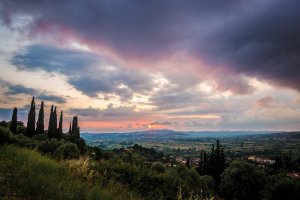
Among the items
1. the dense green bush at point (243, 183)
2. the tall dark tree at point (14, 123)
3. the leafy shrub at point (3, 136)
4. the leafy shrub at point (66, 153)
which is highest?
the tall dark tree at point (14, 123)

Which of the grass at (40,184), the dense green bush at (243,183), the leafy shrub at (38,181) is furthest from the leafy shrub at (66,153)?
the dense green bush at (243,183)

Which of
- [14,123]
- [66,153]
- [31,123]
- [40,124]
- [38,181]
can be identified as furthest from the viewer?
[40,124]

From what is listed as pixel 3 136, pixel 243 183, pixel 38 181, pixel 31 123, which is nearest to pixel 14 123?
pixel 31 123

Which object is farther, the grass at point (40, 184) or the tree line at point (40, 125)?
the tree line at point (40, 125)

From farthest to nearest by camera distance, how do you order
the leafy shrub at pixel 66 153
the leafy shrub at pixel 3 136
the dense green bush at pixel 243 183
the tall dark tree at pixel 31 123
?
1. the tall dark tree at pixel 31 123
2. the dense green bush at pixel 243 183
3. the leafy shrub at pixel 3 136
4. the leafy shrub at pixel 66 153

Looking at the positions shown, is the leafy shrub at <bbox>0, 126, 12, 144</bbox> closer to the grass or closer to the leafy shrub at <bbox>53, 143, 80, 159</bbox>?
the leafy shrub at <bbox>53, 143, 80, 159</bbox>

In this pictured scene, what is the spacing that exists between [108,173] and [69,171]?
2683mm

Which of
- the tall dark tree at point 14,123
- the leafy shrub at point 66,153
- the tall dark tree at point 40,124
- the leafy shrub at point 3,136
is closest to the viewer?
the leafy shrub at point 66,153

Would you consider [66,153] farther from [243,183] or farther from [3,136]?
[243,183]

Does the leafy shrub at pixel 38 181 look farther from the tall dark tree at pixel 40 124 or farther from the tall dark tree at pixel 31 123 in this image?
the tall dark tree at pixel 40 124

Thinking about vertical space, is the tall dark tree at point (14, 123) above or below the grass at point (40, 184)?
above

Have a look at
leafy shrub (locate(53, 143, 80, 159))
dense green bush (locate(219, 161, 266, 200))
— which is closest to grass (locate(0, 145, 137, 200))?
leafy shrub (locate(53, 143, 80, 159))

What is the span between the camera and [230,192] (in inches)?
2388

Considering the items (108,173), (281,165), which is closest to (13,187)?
(108,173)
